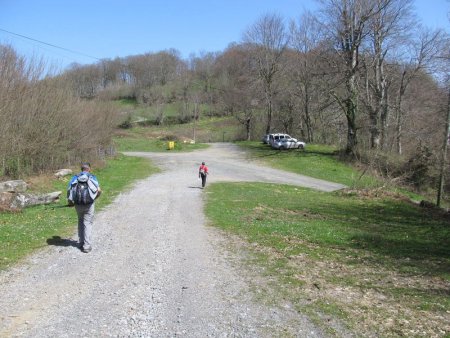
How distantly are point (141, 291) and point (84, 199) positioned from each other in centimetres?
340

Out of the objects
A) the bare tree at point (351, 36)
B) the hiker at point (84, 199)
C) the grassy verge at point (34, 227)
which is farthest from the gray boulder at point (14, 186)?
the bare tree at point (351, 36)

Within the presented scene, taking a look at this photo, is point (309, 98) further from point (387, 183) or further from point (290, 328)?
point (290, 328)

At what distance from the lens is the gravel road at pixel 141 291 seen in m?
6.03

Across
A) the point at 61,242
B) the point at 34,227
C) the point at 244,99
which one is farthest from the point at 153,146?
the point at 61,242

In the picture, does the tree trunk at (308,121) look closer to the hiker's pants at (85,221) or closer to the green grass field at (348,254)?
the green grass field at (348,254)

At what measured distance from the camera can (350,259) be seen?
1050 centimetres

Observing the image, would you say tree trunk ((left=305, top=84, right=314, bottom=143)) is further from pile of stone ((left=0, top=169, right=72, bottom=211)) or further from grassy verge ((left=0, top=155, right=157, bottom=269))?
pile of stone ((left=0, top=169, right=72, bottom=211))

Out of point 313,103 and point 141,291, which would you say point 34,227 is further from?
point 313,103

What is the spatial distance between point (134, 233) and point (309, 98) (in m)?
51.1

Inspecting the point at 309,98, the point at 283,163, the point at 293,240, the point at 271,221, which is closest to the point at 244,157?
the point at 283,163

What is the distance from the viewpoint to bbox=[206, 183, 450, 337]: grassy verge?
22.0ft

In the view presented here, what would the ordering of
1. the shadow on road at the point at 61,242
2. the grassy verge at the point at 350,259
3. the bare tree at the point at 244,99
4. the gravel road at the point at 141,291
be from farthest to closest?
the bare tree at the point at 244,99
the shadow on road at the point at 61,242
the grassy verge at the point at 350,259
the gravel road at the point at 141,291

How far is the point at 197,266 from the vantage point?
9.19 meters

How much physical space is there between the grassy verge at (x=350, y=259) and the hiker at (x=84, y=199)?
390 centimetres
